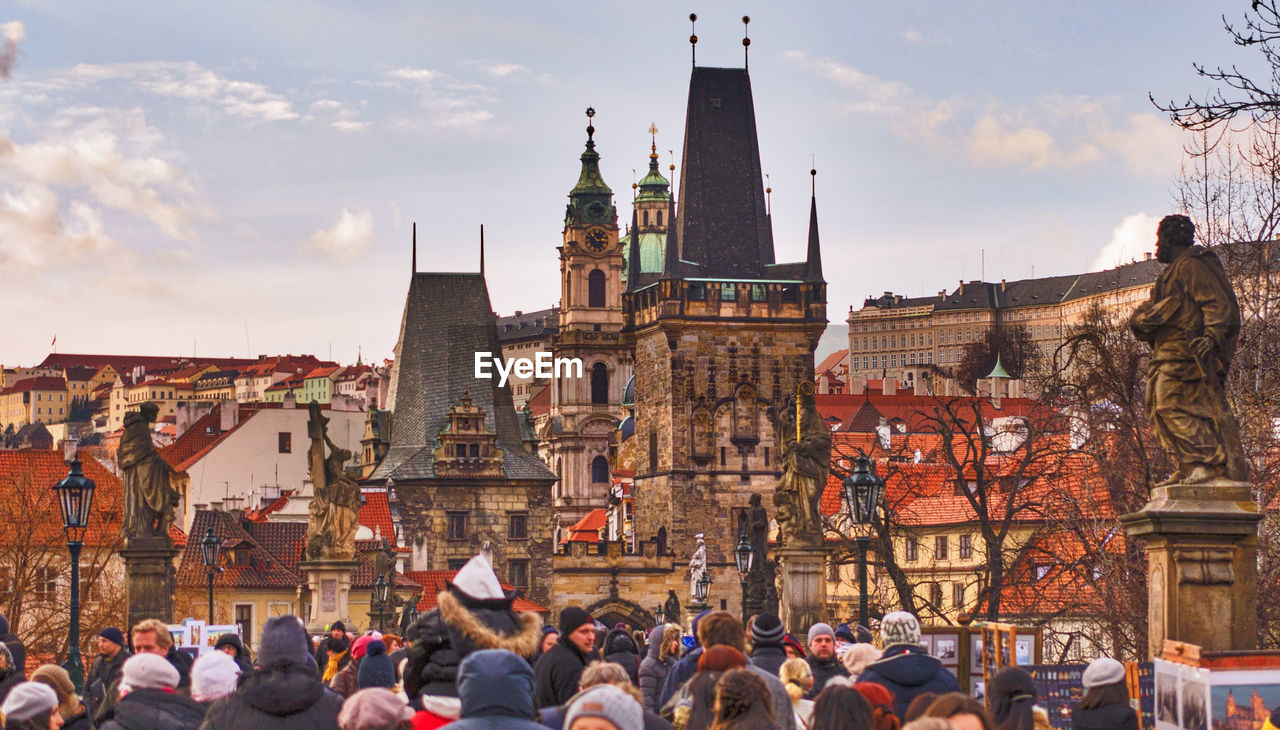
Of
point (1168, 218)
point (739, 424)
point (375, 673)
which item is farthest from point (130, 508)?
point (739, 424)

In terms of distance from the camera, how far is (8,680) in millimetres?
10180

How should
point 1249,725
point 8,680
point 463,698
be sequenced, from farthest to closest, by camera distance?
point 8,680
point 1249,725
point 463,698

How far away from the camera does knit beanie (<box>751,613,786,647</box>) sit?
11023 millimetres

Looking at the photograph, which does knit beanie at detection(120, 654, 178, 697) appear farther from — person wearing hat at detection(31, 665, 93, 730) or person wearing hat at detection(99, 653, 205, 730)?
person wearing hat at detection(31, 665, 93, 730)

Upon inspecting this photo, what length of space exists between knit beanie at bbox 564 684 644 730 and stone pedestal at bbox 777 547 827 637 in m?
14.6

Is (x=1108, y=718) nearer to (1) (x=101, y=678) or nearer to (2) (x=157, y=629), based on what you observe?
(2) (x=157, y=629)

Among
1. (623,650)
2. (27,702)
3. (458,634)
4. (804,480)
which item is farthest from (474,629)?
(804,480)

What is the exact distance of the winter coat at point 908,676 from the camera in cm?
941

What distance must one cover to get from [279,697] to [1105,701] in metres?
3.60

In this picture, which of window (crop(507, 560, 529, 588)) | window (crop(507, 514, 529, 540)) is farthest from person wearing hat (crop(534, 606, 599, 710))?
window (crop(507, 514, 529, 540))

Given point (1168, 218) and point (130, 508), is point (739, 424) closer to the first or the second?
point (130, 508)

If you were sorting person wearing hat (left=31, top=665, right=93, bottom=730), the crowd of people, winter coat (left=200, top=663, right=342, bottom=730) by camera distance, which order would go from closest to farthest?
the crowd of people, winter coat (left=200, top=663, right=342, bottom=730), person wearing hat (left=31, top=665, right=93, bottom=730)

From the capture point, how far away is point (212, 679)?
8.79m

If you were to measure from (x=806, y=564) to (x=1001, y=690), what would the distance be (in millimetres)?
12980
